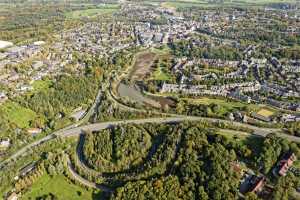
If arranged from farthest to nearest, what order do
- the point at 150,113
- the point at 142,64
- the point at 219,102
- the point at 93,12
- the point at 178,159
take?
the point at 93,12 → the point at 142,64 → the point at 219,102 → the point at 150,113 → the point at 178,159

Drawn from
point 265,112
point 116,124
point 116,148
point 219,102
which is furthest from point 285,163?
point 116,124

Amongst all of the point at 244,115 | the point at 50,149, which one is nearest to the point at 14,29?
the point at 50,149

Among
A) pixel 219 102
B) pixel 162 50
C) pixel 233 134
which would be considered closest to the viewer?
pixel 233 134

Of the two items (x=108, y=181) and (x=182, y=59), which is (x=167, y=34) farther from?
(x=108, y=181)

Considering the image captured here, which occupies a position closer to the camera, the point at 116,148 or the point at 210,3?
the point at 116,148

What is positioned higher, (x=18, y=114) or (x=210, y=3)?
(x=210, y=3)

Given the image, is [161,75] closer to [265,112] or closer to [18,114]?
[265,112]

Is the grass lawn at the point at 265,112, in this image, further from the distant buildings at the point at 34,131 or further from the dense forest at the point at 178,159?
the distant buildings at the point at 34,131

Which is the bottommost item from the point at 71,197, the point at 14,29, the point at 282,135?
the point at 71,197
